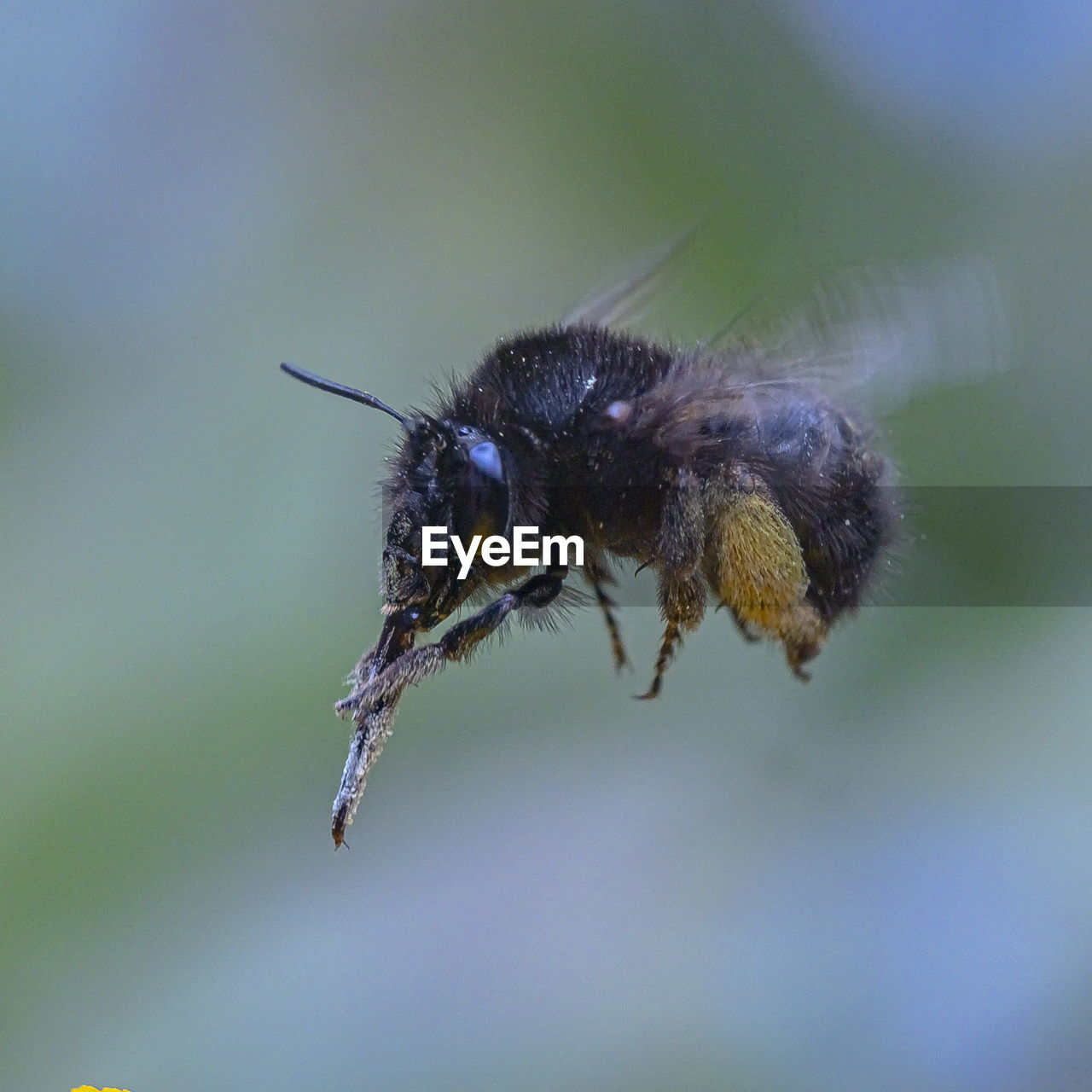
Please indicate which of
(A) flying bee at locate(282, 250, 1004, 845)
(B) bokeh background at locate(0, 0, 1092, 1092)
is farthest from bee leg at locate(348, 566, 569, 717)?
(B) bokeh background at locate(0, 0, 1092, 1092)

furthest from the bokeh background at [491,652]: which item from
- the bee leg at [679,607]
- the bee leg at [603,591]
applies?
the bee leg at [679,607]

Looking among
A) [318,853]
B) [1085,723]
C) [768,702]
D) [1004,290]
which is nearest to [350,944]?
[318,853]

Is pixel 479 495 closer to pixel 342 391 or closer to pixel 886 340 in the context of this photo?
pixel 342 391

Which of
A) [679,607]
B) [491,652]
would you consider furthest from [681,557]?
[491,652]

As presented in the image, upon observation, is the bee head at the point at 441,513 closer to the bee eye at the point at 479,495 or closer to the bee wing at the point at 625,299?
the bee eye at the point at 479,495

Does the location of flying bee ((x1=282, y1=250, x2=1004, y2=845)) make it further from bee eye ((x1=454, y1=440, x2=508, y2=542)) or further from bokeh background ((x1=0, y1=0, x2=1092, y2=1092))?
bokeh background ((x1=0, y1=0, x2=1092, y2=1092))

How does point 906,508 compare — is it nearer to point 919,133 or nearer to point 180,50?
point 919,133
